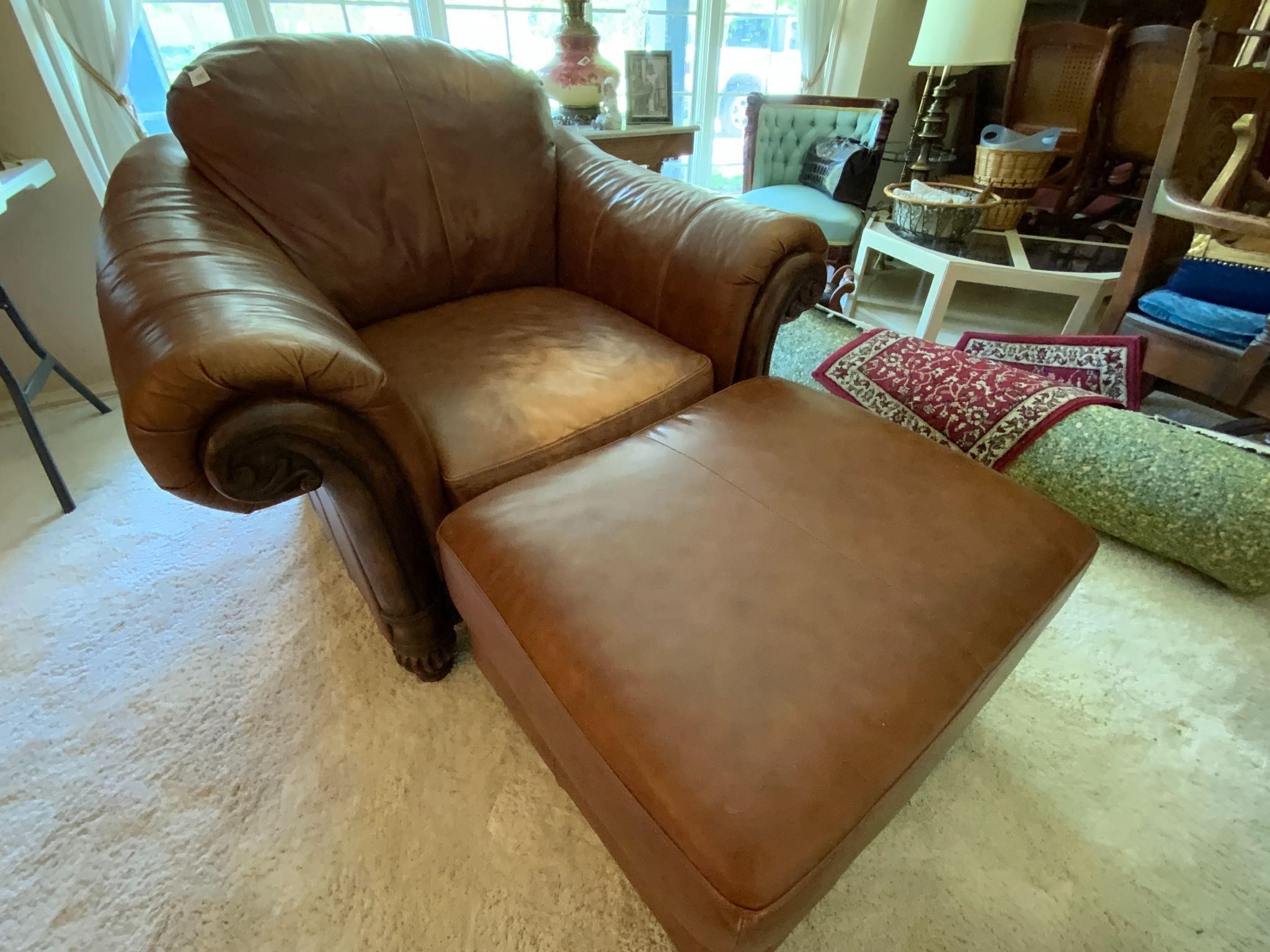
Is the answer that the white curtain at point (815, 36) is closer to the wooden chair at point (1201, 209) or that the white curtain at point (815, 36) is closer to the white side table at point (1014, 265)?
the white side table at point (1014, 265)

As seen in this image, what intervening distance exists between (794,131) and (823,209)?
484mm

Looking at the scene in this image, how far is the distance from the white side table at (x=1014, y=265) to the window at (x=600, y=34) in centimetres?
127

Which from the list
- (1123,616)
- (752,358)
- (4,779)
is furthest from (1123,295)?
(4,779)

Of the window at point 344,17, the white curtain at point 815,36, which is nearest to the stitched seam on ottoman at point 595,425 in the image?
the window at point 344,17

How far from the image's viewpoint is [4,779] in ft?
3.17

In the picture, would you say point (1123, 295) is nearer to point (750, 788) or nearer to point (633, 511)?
point (633, 511)

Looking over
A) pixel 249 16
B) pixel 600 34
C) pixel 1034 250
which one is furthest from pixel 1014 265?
pixel 249 16

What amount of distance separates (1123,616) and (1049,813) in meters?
0.52

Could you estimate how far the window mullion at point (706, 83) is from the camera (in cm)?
264

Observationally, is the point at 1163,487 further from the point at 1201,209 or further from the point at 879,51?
the point at 879,51

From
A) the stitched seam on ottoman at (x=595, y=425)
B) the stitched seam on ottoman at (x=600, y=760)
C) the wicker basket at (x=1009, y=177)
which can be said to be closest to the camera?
the stitched seam on ottoman at (x=600, y=760)

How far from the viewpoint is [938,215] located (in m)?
1.76

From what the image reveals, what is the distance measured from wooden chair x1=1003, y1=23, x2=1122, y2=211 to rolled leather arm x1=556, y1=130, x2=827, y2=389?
7.15 ft

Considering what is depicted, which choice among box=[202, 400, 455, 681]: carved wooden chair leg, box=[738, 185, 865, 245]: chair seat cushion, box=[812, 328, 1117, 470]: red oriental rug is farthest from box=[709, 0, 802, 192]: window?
box=[202, 400, 455, 681]: carved wooden chair leg
